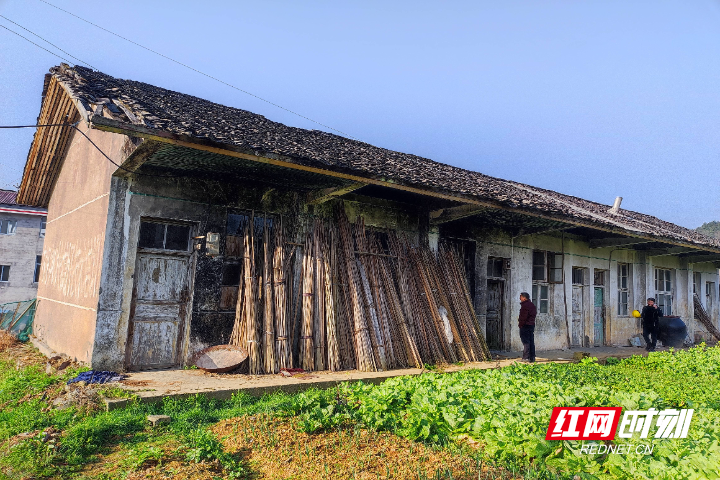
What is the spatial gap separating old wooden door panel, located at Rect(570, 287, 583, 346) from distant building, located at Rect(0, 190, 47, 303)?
69.8 feet

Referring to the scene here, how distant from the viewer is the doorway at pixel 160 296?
7695mm

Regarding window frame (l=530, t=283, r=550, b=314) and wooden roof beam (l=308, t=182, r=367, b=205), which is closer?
wooden roof beam (l=308, t=182, r=367, b=205)

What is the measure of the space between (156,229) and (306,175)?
2639 mm

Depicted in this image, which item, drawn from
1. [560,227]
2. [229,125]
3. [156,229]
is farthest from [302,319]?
[560,227]

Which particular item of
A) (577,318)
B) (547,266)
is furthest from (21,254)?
(577,318)

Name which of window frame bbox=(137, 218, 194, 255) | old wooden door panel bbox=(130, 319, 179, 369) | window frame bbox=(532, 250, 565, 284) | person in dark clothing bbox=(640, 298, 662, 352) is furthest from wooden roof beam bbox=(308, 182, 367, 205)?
person in dark clothing bbox=(640, 298, 662, 352)

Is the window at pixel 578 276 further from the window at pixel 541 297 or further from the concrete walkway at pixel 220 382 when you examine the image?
the concrete walkway at pixel 220 382

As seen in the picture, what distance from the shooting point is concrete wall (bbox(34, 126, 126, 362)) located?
7.68m

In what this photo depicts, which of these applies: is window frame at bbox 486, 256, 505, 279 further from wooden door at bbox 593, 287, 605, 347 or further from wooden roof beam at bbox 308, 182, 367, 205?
wooden roof beam at bbox 308, 182, 367, 205

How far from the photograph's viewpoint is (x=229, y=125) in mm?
7852

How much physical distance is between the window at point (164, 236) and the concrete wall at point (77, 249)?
24.1 inches

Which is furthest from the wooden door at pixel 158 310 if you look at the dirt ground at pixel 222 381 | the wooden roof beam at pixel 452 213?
the wooden roof beam at pixel 452 213

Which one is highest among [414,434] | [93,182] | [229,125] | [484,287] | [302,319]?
[229,125]

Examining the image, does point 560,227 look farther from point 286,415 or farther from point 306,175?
point 286,415
